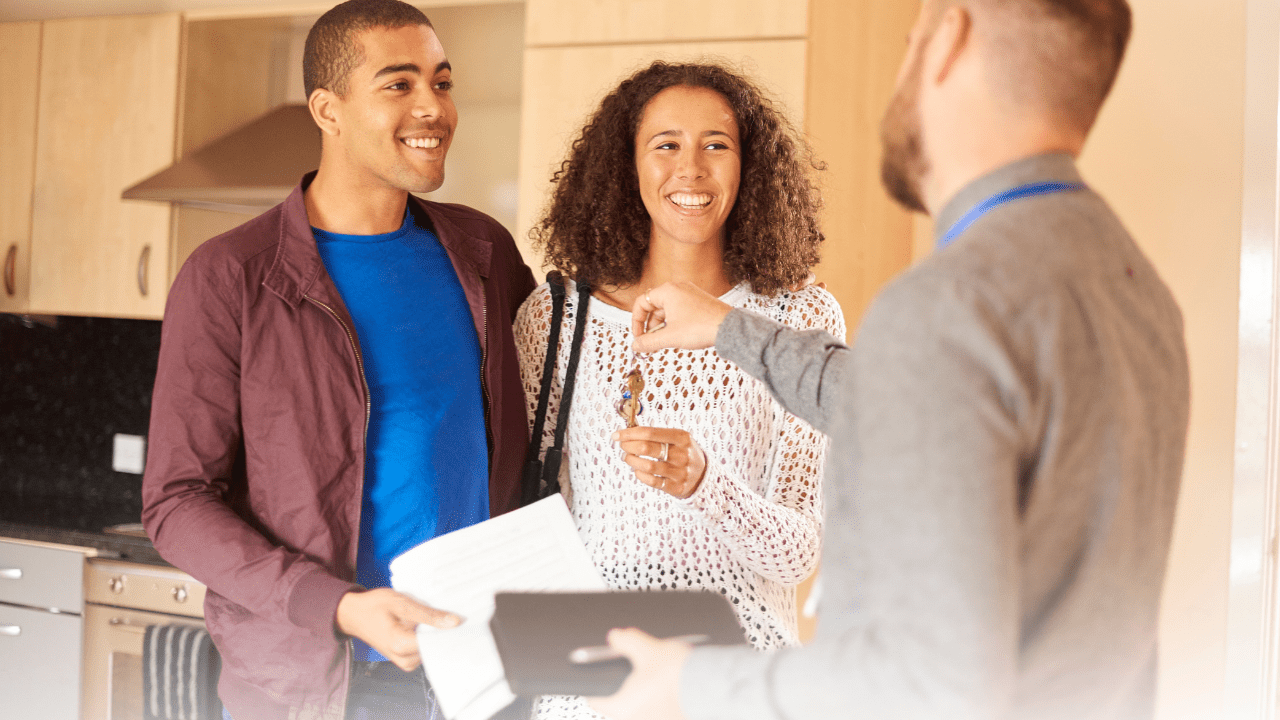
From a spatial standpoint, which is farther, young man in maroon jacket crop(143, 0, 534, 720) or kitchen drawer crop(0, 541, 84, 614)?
kitchen drawer crop(0, 541, 84, 614)

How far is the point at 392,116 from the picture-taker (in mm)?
1335

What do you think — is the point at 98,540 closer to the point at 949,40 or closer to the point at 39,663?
the point at 39,663

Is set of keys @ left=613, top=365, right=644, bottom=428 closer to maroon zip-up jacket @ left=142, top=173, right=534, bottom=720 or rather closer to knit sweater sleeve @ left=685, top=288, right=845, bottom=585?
knit sweater sleeve @ left=685, top=288, right=845, bottom=585

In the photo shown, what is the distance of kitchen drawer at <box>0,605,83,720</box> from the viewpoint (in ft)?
8.39

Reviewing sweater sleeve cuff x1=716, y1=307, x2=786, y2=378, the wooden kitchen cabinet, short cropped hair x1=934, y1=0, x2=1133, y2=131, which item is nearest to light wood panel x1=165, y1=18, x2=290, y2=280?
the wooden kitchen cabinet

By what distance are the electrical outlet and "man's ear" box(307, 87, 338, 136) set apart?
2.11 meters

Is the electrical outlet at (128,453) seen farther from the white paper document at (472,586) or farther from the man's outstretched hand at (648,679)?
the man's outstretched hand at (648,679)

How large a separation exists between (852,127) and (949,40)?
5.29 feet

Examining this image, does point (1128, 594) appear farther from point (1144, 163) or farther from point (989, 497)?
point (1144, 163)

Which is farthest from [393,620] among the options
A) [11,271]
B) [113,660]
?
[11,271]

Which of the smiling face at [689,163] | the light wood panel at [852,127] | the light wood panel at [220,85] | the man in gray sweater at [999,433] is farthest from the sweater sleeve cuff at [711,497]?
the light wood panel at [220,85]

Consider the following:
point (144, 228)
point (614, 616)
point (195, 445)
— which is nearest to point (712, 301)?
point (614, 616)

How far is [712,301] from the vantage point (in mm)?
1094

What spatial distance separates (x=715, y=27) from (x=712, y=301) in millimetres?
1175
